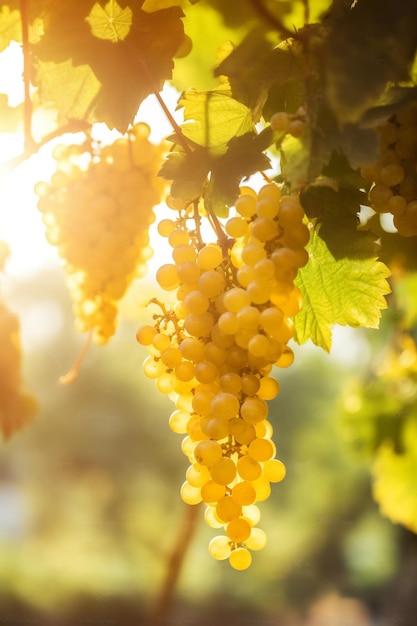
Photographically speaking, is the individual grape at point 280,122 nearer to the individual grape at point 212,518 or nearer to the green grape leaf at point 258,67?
the green grape leaf at point 258,67

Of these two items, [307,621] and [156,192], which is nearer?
[156,192]

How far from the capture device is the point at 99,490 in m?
10.7

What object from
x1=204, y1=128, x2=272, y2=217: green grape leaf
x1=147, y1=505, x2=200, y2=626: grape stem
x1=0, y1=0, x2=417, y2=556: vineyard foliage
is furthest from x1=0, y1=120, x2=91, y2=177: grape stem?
x1=147, y1=505, x2=200, y2=626: grape stem

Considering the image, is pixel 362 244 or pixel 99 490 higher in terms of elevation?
pixel 99 490

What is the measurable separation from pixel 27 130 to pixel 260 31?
0.27 metres

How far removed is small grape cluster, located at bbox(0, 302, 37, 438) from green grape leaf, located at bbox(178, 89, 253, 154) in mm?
411

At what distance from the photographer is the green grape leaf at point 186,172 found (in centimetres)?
57

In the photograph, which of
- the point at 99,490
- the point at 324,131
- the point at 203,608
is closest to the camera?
the point at 324,131

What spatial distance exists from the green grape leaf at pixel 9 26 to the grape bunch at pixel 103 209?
0.16 m

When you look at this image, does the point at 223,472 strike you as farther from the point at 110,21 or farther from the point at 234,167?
the point at 110,21

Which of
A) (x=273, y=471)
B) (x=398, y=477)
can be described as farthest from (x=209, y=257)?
(x=398, y=477)

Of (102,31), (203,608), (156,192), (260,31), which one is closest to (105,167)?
(156,192)

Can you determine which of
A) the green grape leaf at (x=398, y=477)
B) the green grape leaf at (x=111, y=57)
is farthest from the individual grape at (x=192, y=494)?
the green grape leaf at (x=398, y=477)

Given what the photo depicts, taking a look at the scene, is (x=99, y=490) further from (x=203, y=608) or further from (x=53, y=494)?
(x=203, y=608)
